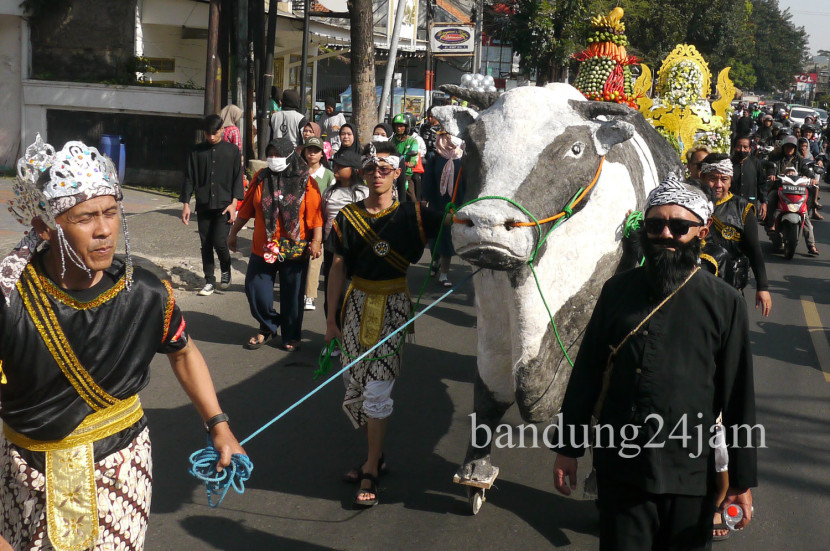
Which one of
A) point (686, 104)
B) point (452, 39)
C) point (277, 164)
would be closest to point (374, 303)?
point (277, 164)

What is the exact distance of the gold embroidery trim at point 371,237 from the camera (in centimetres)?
491

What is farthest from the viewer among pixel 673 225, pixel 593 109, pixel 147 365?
pixel 593 109

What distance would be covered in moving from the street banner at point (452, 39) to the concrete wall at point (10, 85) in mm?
12139

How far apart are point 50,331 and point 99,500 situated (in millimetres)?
553

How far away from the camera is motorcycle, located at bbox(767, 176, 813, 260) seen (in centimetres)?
1262

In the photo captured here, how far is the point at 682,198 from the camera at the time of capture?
3.01 metres

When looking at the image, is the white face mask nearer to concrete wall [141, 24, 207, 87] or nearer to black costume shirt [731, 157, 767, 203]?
black costume shirt [731, 157, 767, 203]

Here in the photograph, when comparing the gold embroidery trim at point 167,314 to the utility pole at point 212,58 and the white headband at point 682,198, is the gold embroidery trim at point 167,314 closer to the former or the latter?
the white headband at point 682,198

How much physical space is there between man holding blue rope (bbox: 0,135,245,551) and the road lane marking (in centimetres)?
615

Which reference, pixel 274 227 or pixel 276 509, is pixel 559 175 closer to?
pixel 276 509

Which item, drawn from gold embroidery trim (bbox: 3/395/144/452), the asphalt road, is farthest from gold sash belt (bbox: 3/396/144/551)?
the asphalt road

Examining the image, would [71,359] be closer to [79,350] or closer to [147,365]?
[79,350]

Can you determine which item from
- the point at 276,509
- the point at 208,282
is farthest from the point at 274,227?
the point at 276,509

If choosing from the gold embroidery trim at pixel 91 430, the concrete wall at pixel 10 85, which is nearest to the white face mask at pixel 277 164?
the gold embroidery trim at pixel 91 430
